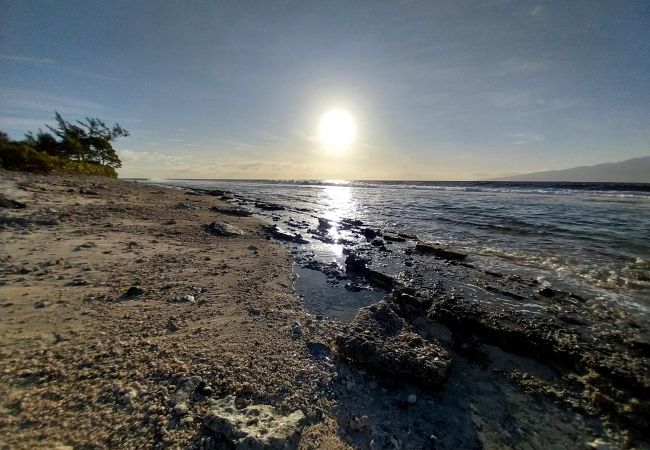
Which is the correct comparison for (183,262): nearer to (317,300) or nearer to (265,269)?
(265,269)

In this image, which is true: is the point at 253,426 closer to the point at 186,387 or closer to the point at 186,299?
the point at 186,387

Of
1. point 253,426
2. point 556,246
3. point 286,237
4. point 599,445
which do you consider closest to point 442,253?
point 556,246

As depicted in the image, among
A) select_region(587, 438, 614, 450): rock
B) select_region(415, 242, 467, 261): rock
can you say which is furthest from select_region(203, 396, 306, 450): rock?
select_region(415, 242, 467, 261): rock

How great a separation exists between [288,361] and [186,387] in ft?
4.88

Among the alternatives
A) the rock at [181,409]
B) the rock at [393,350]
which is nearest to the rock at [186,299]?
the rock at [181,409]

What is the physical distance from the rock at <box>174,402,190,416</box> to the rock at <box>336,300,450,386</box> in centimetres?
242

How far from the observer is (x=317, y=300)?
709 cm

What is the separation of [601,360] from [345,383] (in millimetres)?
4782

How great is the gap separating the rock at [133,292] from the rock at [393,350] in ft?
14.5

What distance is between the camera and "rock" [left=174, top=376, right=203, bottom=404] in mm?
3461

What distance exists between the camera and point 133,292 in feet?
19.4

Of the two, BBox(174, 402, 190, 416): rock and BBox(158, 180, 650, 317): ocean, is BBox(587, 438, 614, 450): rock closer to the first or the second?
BBox(158, 180, 650, 317): ocean

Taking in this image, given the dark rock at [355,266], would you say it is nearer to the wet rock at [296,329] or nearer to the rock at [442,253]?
the rock at [442,253]

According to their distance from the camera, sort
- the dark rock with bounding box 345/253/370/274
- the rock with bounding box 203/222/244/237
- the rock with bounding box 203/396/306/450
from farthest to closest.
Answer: the rock with bounding box 203/222/244/237 < the dark rock with bounding box 345/253/370/274 < the rock with bounding box 203/396/306/450
